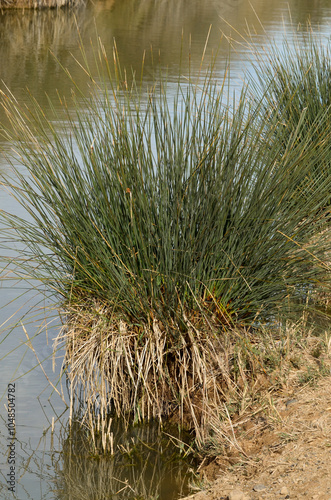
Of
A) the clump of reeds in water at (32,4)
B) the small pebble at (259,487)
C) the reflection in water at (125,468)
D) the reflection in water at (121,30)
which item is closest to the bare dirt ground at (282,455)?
the small pebble at (259,487)

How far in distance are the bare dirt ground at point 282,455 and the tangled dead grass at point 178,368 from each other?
7 cm

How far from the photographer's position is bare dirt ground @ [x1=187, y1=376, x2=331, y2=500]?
7.13 feet

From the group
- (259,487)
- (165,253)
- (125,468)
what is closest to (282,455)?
(259,487)

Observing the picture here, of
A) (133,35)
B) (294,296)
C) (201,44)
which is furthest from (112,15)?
(294,296)

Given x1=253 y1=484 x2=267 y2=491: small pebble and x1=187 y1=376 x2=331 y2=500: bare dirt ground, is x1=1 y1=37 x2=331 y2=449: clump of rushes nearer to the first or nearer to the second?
x1=187 y1=376 x2=331 y2=500: bare dirt ground

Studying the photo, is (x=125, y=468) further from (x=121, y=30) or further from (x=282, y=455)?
(x=121, y=30)

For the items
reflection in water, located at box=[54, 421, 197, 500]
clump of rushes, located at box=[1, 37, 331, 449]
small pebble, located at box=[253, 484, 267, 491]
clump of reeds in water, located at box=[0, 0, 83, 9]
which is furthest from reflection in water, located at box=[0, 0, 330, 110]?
small pebble, located at box=[253, 484, 267, 491]

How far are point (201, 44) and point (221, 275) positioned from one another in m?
10.8

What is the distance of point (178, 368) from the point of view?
2797 mm

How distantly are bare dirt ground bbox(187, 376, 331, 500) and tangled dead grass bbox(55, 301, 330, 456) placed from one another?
0.07 m

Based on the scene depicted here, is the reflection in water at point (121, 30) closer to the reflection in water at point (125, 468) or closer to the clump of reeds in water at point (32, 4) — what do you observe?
the clump of reeds in water at point (32, 4)

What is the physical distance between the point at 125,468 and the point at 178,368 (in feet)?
1.45

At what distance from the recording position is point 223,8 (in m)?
19.4

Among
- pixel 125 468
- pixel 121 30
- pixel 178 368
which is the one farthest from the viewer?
pixel 121 30
